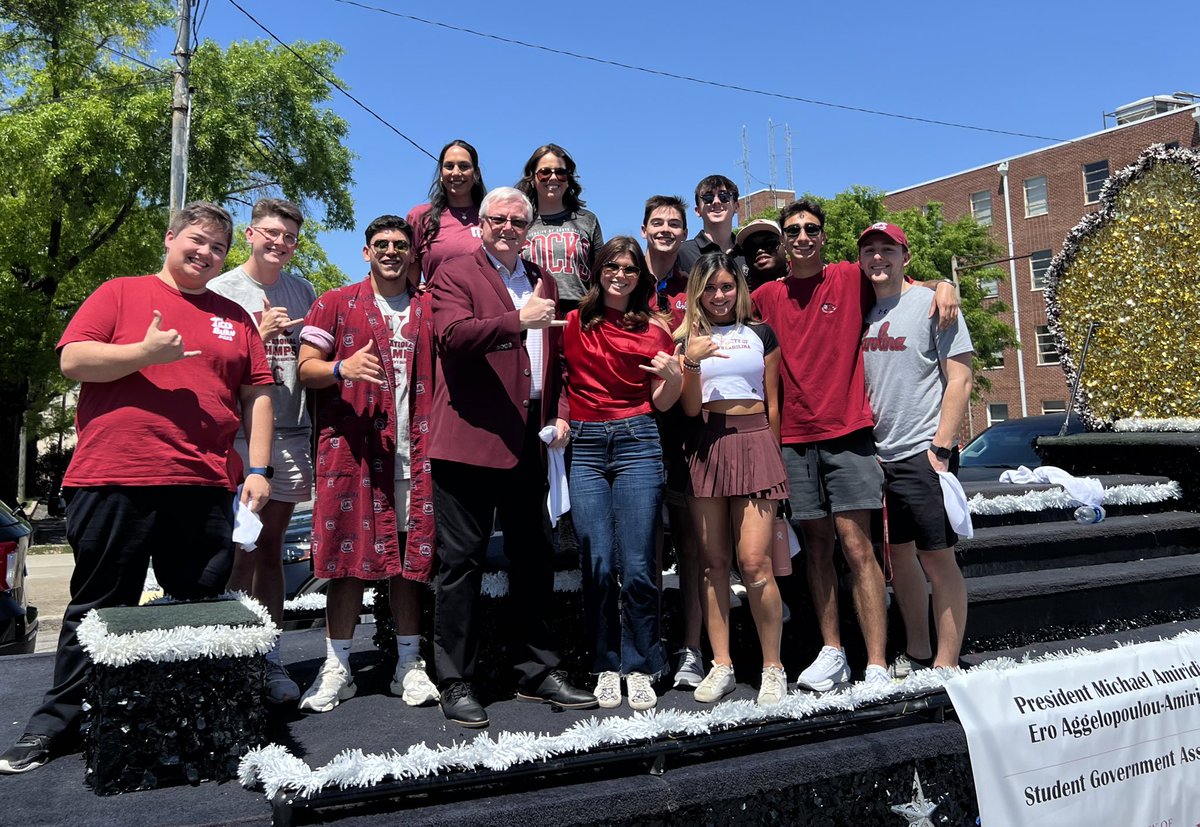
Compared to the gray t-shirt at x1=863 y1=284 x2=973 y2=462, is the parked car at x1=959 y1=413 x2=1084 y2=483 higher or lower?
lower

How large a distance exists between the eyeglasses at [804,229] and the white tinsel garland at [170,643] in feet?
8.66

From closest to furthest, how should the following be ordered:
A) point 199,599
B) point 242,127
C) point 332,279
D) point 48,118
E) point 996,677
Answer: point 199,599, point 996,677, point 48,118, point 242,127, point 332,279

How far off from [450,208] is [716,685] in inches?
95.7

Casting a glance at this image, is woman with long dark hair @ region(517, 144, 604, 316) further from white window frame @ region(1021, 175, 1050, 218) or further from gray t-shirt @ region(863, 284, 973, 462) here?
white window frame @ region(1021, 175, 1050, 218)

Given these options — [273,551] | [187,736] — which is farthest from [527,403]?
[187,736]

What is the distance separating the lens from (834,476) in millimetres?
3871

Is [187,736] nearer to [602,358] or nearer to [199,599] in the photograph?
[199,599]

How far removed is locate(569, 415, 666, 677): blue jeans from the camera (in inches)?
138

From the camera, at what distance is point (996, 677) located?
3.36 meters

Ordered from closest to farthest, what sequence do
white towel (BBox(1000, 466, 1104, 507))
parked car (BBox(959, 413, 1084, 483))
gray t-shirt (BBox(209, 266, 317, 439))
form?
gray t-shirt (BBox(209, 266, 317, 439))
white towel (BBox(1000, 466, 1104, 507))
parked car (BBox(959, 413, 1084, 483))

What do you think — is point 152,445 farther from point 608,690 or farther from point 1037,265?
point 1037,265

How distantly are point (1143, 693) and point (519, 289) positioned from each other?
9.74ft

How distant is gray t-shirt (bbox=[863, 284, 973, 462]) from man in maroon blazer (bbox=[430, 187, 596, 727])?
142cm

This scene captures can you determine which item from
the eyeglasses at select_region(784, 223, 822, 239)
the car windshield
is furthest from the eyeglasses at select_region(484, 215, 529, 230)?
the car windshield
